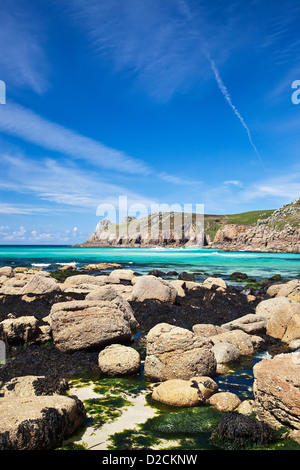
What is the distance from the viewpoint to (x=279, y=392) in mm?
6156

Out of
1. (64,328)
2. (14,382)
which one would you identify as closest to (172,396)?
Result: (14,382)

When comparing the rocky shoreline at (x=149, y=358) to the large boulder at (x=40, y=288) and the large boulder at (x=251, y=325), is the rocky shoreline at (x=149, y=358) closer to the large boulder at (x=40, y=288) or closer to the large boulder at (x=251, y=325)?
the large boulder at (x=251, y=325)

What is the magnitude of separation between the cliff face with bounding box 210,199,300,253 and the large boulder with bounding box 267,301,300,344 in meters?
120

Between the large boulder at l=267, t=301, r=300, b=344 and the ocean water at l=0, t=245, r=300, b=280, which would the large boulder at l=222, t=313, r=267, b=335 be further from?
the ocean water at l=0, t=245, r=300, b=280

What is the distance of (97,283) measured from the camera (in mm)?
23703

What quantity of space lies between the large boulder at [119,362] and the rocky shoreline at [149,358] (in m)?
0.03

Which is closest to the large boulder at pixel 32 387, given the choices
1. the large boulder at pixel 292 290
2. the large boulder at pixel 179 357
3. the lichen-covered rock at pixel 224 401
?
the large boulder at pixel 179 357

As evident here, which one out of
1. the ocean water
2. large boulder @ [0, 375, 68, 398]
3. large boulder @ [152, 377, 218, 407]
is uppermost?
large boulder @ [0, 375, 68, 398]

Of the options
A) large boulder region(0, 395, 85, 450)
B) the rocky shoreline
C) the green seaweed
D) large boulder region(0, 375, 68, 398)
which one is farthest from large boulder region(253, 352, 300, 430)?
large boulder region(0, 375, 68, 398)

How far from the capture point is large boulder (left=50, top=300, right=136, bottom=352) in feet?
35.0

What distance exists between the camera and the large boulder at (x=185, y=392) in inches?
287

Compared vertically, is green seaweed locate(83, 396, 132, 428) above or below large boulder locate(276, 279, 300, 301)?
below

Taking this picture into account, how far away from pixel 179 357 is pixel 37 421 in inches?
178
